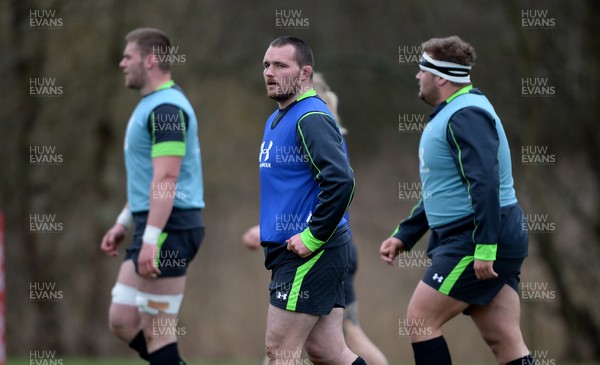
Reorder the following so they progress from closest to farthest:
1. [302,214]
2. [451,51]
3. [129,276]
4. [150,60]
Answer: [302,214] < [451,51] < [129,276] < [150,60]

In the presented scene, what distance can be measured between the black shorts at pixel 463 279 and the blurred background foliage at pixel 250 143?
7.54 meters

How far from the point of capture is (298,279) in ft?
15.4

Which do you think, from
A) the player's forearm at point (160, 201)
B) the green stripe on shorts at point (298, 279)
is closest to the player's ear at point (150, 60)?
the player's forearm at point (160, 201)

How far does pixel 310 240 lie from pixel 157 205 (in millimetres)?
1645

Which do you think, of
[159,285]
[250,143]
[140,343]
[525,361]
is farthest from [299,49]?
[250,143]

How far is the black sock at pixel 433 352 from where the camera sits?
5.07 metres

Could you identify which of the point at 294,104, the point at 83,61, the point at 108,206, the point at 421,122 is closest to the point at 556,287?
the point at 421,122

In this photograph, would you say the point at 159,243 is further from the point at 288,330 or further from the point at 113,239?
the point at 288,330

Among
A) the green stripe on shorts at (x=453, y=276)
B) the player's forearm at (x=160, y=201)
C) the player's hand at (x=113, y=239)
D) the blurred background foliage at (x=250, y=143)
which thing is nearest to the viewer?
the green stripe on shorts at (x=453, y=276)

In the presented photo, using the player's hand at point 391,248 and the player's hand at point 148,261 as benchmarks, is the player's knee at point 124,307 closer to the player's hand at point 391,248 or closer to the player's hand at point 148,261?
the player's hand at point 148,261

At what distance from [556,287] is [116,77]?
7.09 m

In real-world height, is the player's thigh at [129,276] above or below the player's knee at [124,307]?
above

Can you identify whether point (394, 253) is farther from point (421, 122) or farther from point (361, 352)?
point (421, 122)

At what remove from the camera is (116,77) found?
544 inches
